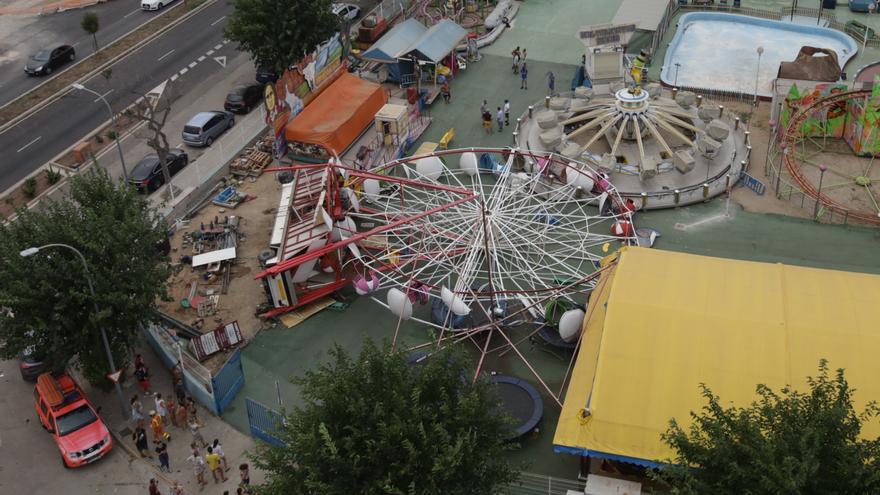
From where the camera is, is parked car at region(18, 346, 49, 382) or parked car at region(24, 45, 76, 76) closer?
parked car at region(18, 346, 49, 382)

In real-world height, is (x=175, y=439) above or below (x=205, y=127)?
below

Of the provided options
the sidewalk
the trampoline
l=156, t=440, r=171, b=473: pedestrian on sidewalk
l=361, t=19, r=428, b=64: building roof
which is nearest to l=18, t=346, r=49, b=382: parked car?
the sidewalk

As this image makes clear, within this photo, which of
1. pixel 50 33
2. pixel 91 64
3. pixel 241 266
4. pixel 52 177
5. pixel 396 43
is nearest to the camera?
pixel 241 266

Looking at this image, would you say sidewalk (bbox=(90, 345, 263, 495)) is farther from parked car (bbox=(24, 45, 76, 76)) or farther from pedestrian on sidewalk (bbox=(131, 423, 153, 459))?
parked car (bbox=(24, 45, 76, 76))

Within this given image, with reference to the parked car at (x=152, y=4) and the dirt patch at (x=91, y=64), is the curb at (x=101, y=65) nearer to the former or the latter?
the dirt patch at (x=91, y=64)

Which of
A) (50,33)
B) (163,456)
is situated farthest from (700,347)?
(50,33)

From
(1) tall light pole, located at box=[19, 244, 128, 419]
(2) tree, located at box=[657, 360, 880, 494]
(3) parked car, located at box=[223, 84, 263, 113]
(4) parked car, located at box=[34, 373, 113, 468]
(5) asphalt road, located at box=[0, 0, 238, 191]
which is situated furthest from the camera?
(3) parked car, located at box=[223, 84, 263, 113]

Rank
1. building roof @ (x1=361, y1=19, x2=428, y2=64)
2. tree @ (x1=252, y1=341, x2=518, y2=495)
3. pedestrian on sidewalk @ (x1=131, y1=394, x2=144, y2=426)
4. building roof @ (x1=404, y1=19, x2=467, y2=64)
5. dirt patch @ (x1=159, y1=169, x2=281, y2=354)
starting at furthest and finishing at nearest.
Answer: building roof @ (x1=361, y1=19, x2=428, y2=64)
building roof @ (x1=404, y1=19, x2=467, y2=64)
dirt patch @ (x1=159, y1=169, x2=281, y2=354)
pedestrian on sidewalk @ (x1=131, y1=394, x2=144, y2=426)
tree @ (x1=252, y1=341, x2=518, y2=495)

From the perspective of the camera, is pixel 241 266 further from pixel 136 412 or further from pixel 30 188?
pixel 30 188
